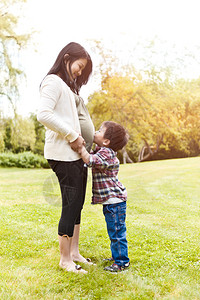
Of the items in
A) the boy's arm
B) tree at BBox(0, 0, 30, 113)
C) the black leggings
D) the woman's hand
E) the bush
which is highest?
tree at BBox(0, 0, 30, 113)

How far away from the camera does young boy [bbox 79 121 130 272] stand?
2102 mm

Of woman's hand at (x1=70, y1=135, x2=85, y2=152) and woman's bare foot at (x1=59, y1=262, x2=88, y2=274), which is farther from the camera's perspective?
woman's bare foot at (x1=59, y1=262, x2=88, y2=274)

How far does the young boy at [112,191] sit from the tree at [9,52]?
10.8 metres

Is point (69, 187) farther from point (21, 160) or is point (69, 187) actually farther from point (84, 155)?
point (21, 160)

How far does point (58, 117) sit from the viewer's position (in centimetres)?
194

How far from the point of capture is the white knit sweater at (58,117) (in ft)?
6.12

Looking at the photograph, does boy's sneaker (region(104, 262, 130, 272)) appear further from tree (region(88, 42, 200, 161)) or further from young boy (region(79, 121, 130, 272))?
tree (region(88, 42, 200, 161))

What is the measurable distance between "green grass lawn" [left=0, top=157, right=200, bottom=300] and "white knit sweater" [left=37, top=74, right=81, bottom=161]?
30.5 inches

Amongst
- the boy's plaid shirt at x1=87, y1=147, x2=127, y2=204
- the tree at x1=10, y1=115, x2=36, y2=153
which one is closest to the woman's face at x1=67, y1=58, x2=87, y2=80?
the boy's plaid shirt at x1=87, y1=147, x2=127, y2=204

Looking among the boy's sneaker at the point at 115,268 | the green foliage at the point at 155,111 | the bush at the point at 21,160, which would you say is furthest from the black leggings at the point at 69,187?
the bush at the point at 21,160

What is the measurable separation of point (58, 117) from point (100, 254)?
3.88 ft

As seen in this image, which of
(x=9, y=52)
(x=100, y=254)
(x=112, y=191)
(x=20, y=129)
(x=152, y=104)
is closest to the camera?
(x=112, y=191)

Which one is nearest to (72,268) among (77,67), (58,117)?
(58,117)

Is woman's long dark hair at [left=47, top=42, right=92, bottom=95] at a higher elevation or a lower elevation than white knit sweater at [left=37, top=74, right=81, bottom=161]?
higher
